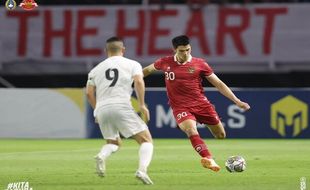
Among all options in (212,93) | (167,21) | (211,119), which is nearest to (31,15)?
(167,21)

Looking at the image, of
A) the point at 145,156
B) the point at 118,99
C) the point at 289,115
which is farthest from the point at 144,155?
the point at 289,115

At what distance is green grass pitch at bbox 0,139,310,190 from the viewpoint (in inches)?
512

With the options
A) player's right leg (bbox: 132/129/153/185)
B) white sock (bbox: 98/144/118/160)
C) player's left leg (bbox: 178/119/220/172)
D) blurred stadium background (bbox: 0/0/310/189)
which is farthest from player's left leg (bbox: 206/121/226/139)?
blurred stadium background (bbox: 0/0/310/189)

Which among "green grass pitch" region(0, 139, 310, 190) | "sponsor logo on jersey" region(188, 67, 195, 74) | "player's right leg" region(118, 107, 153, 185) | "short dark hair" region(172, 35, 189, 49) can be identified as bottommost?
"green grass pitch" region(0, 139, 310, 190)

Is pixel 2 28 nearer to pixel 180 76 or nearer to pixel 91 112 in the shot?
pixel 91 112

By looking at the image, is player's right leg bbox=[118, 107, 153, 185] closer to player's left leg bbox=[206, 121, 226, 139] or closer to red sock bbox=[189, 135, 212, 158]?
red sock bbox=[189, 135, 212, 158]

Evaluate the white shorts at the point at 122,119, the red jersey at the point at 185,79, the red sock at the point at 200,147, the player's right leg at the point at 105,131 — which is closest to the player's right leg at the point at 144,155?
the white shorts at the point at 122,119

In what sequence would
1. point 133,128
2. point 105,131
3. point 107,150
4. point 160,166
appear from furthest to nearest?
point 160,166, point 107,150, point 105,131, point 133,128

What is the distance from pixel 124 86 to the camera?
12.8 m

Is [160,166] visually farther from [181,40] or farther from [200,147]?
[181,40]

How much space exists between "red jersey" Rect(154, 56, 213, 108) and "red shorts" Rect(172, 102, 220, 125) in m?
0.07

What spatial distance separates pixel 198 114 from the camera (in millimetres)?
15383

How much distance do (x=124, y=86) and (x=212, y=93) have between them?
13336 mm

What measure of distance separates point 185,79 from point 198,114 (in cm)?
58
